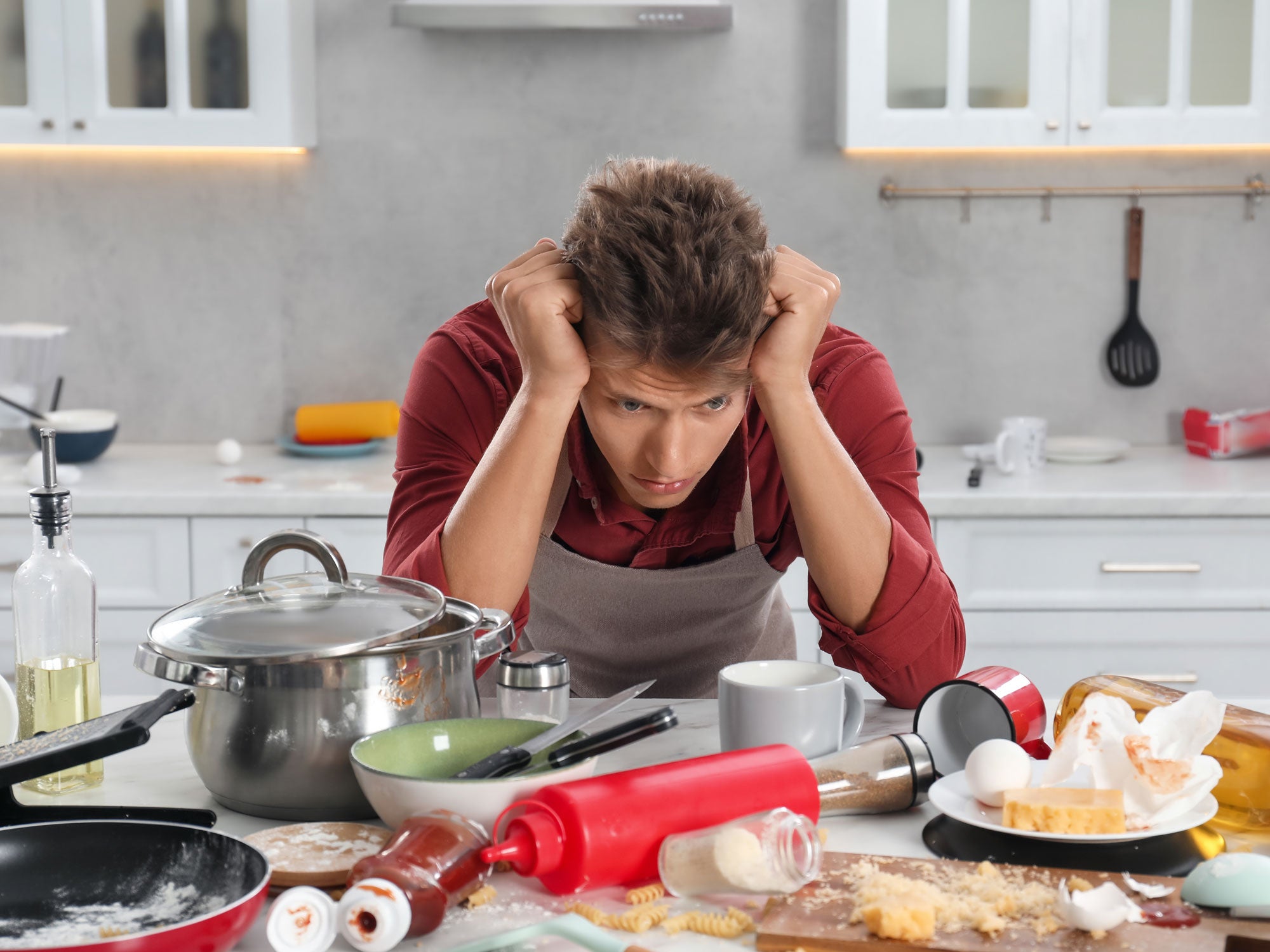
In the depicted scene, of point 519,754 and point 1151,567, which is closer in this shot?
point 519,754

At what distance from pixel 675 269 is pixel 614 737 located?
1.64 feet

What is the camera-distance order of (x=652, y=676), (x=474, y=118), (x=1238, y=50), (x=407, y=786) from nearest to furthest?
(x=407, y=786), (x=652, y=676), (x=1238, y=50), (x=474, y=118)

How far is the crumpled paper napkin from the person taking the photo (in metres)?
0.95

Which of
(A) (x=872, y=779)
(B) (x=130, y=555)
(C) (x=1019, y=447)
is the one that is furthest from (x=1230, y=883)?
(B) (x=130, y=555)

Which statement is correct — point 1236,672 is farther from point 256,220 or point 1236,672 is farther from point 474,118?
point 256,220

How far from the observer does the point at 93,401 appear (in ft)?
10.5

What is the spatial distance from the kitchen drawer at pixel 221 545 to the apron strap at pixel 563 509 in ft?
3.48

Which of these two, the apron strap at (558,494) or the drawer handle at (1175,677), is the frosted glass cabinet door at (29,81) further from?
the drawer handle at (1175,677)

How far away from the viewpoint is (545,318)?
1319 millimetres

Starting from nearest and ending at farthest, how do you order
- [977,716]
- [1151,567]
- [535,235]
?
[977,716] → [1151,567] → [535,235]

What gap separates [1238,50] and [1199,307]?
0.61m

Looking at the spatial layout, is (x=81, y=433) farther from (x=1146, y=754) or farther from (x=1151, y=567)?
(x=1146, y=754)

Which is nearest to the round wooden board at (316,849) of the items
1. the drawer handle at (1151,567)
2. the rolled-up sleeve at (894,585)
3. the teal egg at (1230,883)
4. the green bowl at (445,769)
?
the green bowl at (445,769)

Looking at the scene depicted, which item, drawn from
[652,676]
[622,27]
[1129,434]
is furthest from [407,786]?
[1129,434]
